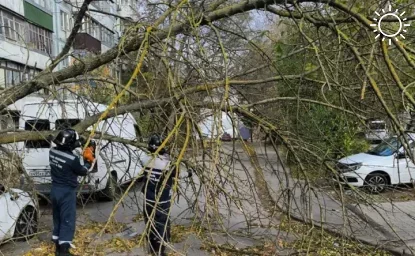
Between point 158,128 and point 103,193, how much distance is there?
3.28 metres

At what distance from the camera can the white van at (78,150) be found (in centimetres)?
658

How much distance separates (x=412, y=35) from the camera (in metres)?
5.06

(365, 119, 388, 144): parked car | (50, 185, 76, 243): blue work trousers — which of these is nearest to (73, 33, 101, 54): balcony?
(50, 185, 76, 243): blue work trousers

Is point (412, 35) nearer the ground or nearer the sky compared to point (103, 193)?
nearer the sky

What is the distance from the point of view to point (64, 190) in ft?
20.8

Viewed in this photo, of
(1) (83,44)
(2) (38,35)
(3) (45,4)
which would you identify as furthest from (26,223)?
(3) (45,4)

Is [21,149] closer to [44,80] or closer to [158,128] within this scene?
[44,80]

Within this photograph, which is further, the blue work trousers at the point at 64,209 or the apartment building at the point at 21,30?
the apartment building at the point at 21,30

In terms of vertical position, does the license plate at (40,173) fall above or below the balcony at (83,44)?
below

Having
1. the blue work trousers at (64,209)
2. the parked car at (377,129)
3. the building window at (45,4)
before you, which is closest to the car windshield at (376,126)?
the parked car at (377,129)

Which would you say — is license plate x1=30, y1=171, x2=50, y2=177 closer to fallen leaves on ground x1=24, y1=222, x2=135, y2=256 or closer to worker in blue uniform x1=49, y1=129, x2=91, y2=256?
fallen leaves on ground x1=24, y1=222, x2=135, y2=256

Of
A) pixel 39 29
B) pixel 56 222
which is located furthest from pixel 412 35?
pixel 39 29

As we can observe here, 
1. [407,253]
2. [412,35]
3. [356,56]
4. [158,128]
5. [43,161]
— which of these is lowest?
[407,253]

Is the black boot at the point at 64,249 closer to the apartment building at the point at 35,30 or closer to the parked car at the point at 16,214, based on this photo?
the parked car at the point at 16,214
